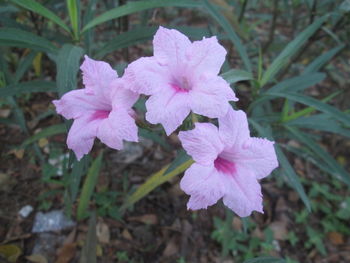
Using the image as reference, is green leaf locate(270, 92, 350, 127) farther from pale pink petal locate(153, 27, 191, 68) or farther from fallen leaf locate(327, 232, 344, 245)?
fallen leaf locate(327, 232, 344, 245)

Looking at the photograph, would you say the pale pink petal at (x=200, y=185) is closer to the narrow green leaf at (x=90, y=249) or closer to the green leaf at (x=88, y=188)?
the narrow green leaf at (x=90, y=249)

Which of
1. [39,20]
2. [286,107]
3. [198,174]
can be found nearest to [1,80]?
[39,20]

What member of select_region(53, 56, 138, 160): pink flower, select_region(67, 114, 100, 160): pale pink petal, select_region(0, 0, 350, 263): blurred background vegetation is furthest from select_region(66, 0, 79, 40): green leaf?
select_region(67, 114, 100, 160): pale pink petal

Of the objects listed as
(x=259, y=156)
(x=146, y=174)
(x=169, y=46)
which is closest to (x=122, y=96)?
(x=169, y=46)

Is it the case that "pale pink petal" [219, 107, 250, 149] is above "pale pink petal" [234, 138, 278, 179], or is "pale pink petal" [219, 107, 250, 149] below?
above

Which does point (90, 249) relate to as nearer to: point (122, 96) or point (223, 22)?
point (122, 96)

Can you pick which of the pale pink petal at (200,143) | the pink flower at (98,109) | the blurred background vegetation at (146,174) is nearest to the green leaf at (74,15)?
the blurred background vegetation at (146,174)

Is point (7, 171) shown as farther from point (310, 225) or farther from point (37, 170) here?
point (310, 225)
